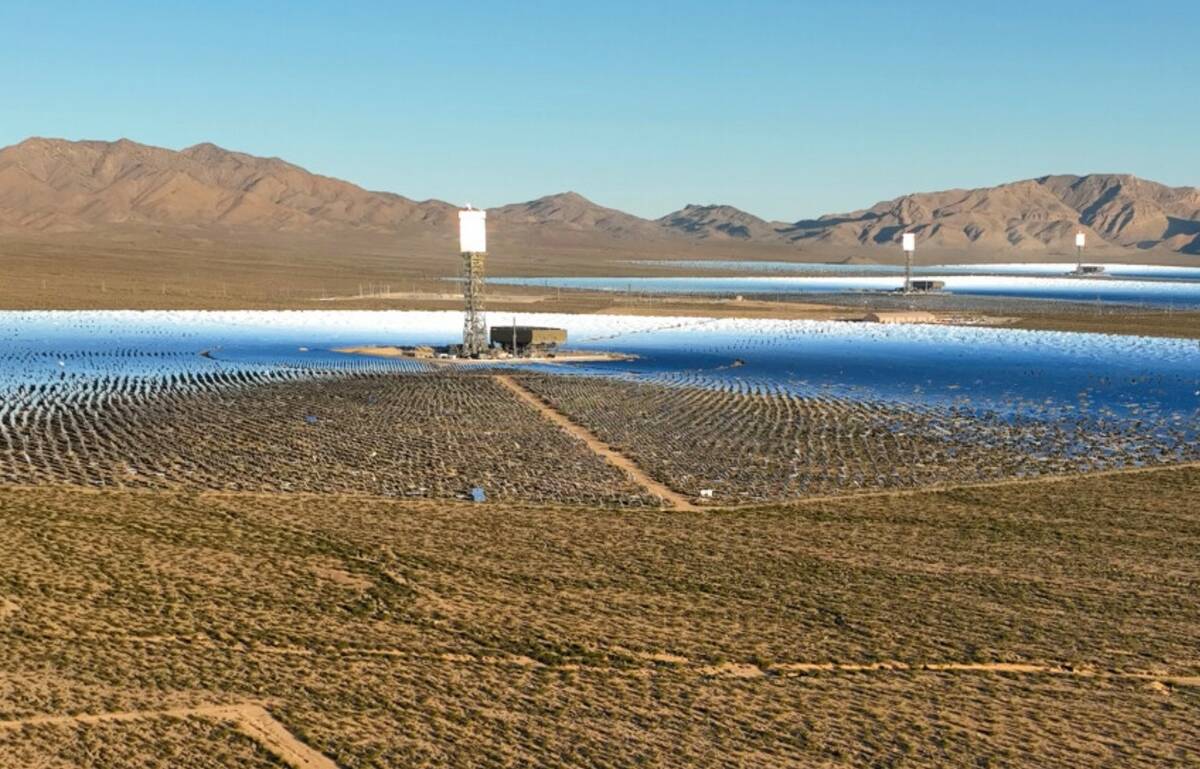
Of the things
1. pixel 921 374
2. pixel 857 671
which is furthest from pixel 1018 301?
pixel 857 671

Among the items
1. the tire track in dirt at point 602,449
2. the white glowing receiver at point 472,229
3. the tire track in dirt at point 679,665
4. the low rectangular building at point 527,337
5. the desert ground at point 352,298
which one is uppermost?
the white glowing receiver at point 472,229

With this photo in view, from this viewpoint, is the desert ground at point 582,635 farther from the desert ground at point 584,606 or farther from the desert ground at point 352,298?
the desert ground at point 352,298

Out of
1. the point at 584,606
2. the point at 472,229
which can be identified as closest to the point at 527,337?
the point at 472,229

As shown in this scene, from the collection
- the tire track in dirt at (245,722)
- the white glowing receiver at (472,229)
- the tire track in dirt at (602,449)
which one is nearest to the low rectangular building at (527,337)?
the white glowing receiver at (472,229)

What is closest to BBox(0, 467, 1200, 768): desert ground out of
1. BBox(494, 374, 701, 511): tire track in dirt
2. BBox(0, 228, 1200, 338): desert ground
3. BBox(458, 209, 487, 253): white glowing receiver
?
BBox(494, 374, 701, 511): tire track in dirt

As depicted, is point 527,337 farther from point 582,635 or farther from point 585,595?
point 582,635
